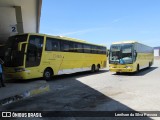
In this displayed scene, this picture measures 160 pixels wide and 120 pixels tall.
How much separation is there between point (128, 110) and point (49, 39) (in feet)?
31.0

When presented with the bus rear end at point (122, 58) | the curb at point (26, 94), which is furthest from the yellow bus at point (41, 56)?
the bus rear end at point (122, 58)

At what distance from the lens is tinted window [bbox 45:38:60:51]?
15.0 m

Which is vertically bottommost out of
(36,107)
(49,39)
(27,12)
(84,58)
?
(36,107)

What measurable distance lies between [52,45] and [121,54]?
239 inches

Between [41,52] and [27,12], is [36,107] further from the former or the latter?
[27,12]

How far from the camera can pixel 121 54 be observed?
59.8ft

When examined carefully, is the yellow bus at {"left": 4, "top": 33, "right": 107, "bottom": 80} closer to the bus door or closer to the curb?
the bus door

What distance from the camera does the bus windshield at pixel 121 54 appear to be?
17875 millimetres

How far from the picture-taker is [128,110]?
6.87 metres

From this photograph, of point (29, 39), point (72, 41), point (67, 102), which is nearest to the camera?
point (67, 102)

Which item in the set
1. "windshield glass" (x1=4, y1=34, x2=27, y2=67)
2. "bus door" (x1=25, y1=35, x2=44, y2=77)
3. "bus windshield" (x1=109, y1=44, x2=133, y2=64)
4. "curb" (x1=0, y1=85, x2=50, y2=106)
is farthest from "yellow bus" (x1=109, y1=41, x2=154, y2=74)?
"curb" (x1=0, y1=85, x2=50, y2=106)

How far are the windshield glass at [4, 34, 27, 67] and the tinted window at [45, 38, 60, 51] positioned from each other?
74.7 inches

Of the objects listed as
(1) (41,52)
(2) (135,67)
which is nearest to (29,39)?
(1) (41,52)

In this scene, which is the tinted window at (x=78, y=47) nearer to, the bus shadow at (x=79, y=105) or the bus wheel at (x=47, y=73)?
the bus wheel at (x=47, y=73)
